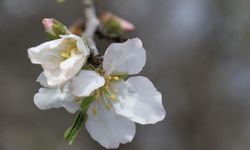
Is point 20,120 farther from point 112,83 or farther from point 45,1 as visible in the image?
point 112,83

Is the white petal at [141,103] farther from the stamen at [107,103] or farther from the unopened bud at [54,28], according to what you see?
the unopened bud at [54,28]

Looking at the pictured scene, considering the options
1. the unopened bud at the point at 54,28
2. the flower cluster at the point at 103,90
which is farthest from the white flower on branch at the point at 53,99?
the unopened bud at the point at 54,28

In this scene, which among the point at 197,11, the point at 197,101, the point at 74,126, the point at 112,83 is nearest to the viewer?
the point at 74,126

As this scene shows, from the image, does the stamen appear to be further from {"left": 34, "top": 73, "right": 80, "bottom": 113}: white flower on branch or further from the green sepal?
the green sepal

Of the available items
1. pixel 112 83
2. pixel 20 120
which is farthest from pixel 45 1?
pixel 112 83

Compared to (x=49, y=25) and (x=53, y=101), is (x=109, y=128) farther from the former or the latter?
(x=49, y=25)

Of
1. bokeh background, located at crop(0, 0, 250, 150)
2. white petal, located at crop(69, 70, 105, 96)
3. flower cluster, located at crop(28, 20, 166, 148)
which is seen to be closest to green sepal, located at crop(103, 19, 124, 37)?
flower cluster, located at crop(28, 20, 166, 148)

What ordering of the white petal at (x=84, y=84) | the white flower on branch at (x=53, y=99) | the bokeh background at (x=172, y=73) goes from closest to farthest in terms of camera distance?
the white petal at (x=84, y=84) → the white flower on branch at (x=53, y=99) → the bokeh background at (x=172, y=73)
